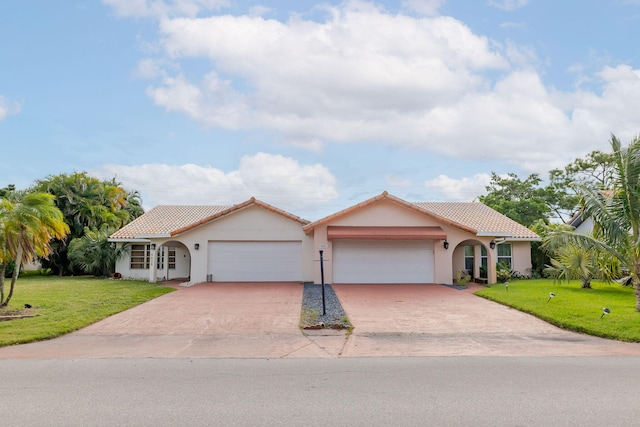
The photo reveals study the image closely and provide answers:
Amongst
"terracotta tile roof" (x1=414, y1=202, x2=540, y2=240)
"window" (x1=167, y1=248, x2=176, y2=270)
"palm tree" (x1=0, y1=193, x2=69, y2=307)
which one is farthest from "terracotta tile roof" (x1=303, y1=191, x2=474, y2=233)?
"palm tree" (x1=0, y1=193, x2=69, y2=307)

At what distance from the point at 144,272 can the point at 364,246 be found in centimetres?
1243

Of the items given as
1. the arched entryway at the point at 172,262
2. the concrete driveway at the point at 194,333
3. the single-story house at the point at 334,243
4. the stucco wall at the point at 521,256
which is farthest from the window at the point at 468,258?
the arched entryway at the point at 172,262

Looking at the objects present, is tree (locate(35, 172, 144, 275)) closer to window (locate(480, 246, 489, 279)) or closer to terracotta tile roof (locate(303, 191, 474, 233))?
terracotta tile roof (locate(303, 191, 474, 233))

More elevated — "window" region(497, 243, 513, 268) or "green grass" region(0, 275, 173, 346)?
"window" region(497, 243, 513, 268)

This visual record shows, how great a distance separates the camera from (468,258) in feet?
85.7

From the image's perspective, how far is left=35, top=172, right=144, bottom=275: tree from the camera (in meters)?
30.3

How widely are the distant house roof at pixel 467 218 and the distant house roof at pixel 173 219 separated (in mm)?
3010

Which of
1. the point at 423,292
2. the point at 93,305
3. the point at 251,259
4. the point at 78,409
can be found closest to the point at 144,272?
the point at 251,259

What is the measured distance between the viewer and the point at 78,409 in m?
5.85

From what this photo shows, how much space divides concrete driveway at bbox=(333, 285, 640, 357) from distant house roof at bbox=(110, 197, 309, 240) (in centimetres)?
811

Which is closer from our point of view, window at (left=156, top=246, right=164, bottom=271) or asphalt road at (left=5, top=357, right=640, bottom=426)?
asphalt road at (left=5, top=357, right=640, bottom=426)

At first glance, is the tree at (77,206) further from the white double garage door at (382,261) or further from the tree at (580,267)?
the tree at (580,267)

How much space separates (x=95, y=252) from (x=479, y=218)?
22012mm


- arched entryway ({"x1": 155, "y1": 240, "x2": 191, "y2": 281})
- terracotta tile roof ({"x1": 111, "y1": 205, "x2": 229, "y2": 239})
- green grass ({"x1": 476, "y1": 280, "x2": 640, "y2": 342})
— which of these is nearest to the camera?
green grass ({"x1": 476, "y1": 280, "x2": 640, "y2": 342})
